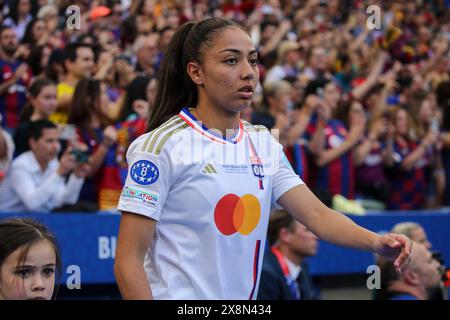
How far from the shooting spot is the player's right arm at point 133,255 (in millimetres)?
3113

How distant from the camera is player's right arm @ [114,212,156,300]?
311 centimetres

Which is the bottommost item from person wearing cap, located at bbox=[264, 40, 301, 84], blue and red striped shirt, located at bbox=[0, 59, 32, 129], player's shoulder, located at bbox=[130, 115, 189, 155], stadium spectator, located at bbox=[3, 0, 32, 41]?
player's shoulder, located at bbox=[130, 115, 189, 155]

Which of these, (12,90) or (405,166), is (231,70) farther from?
(405,166)

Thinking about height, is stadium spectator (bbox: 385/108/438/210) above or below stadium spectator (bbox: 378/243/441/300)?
above

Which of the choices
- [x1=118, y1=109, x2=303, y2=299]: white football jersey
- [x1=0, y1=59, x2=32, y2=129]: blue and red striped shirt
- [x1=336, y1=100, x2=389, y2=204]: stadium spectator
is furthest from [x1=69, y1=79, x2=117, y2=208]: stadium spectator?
[x1=118, y1=109, x2=303, y2=299]: white football jersey

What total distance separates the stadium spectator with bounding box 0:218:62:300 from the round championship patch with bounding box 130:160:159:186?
399 mm

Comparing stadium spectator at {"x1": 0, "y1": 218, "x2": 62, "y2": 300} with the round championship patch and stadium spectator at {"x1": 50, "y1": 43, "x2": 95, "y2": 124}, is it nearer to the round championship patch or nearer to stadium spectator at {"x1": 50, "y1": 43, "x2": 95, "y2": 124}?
the round championship patch

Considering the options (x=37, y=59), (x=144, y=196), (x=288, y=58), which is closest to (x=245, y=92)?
(x=144, y=196)

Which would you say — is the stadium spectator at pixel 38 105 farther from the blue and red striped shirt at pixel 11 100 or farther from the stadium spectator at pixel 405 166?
the stadium spectator at pixel 405 166

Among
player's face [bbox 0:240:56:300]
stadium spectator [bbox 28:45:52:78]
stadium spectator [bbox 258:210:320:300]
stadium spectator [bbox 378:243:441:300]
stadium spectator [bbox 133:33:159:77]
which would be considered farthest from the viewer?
stadium spectator [bbox 133:33:159:77]

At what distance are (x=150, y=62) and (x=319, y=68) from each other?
2516 mm
